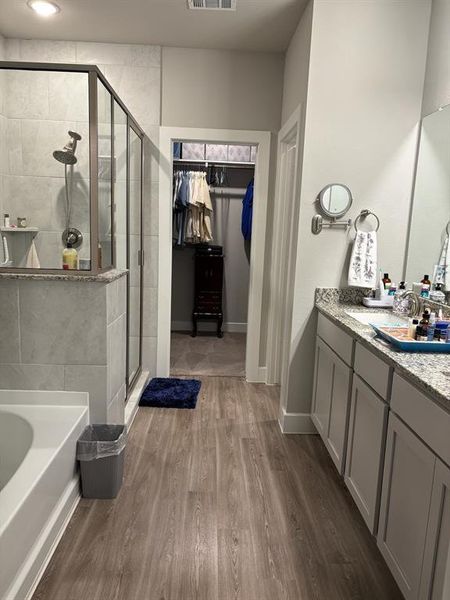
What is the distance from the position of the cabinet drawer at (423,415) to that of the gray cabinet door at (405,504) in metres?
0.03

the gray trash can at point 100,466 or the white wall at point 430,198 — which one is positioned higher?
the white wall at point 430,198

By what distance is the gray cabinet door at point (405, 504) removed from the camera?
1337 millimetres

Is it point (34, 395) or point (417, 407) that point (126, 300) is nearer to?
point (34, 395)

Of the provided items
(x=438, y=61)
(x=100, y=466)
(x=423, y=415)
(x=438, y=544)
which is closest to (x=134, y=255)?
(x=100, y=466)

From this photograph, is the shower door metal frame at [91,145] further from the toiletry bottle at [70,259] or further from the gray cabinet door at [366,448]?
the gray cabinet door at [366,448]

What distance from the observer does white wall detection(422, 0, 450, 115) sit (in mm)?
2301

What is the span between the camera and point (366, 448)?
5.99ft

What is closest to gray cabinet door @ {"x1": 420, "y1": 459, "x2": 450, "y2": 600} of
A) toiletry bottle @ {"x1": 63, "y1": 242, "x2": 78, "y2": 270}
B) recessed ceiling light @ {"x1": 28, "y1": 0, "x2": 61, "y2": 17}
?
toiletry bottle @ {"x1": 63, "y1": 242, "x2": 78, "y2": 270}

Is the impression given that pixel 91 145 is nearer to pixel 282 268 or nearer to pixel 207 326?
pixel 282 268

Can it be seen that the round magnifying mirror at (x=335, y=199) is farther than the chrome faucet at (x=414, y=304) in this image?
Yes

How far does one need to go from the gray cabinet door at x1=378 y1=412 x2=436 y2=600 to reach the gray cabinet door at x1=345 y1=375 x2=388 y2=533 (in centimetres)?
6

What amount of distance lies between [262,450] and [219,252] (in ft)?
9.41

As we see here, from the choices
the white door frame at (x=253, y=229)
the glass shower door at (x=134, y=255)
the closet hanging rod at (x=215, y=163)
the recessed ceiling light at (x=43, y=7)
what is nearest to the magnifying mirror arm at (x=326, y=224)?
the white door frame at (x=253, y=229)

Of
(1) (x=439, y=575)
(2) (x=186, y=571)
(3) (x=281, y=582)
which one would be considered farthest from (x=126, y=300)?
(1) (x=439, y=575)
